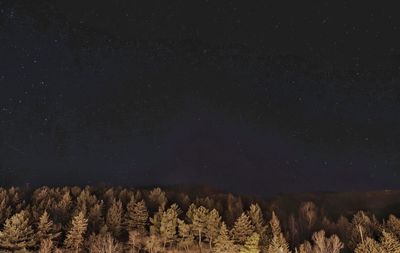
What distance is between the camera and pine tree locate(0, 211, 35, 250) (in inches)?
2559

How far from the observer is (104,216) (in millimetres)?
90938

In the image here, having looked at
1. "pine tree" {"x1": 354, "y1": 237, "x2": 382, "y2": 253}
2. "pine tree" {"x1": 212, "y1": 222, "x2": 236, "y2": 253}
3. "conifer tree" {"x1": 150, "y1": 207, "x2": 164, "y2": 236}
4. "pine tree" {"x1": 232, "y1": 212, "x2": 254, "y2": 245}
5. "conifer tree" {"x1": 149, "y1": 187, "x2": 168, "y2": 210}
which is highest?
"conifer tree" {"x1": 149, "y1": 187, "x2": 168, "y2": 210}

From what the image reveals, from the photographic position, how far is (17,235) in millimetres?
65688

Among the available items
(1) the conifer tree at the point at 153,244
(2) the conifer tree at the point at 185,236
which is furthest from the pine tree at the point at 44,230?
(2) the conifer tree at the point at 185,236

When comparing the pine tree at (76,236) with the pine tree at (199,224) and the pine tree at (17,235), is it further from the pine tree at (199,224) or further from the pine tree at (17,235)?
the pine tree at (199,224)

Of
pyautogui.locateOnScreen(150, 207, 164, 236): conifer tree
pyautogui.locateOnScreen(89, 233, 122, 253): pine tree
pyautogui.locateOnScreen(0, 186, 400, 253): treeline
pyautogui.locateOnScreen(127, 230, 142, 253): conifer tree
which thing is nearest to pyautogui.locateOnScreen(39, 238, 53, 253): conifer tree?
pyautogui.locateOnScreen(0, 186, 400, 253): treeline

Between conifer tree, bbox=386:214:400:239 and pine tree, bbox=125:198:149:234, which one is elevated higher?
pine tree, bbox=125:198:149:234

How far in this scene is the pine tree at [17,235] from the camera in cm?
6500

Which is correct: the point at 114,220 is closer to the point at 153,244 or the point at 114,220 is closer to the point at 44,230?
the point at 153,244

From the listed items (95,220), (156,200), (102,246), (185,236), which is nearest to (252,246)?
(185,236)

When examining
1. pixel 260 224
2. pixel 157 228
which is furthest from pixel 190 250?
pixel 260 224

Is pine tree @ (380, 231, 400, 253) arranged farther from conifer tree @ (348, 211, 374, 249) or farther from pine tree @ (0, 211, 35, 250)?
pine tree @ (0, 211, 35, 250)

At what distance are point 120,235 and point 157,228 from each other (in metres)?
9.40

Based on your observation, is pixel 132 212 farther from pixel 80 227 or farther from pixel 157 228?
pixel 80 227
